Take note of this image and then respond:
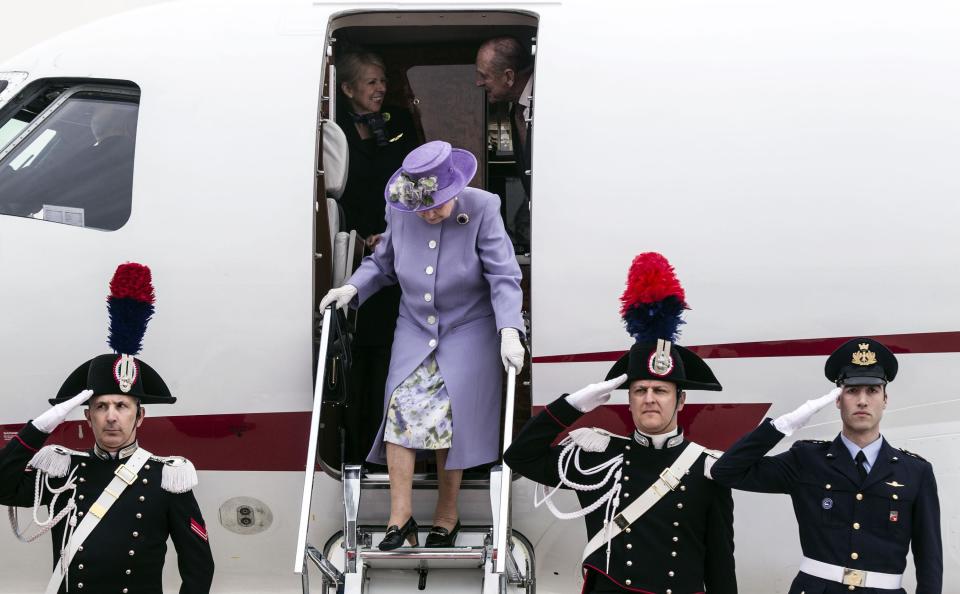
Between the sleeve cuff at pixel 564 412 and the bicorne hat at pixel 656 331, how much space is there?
0.79 feet

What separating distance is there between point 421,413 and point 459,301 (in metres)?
0.55

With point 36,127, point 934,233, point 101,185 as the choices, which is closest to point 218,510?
Answer: point 101,185

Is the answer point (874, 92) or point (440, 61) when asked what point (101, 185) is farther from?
point (874, 92)

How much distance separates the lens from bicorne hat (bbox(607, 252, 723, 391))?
4621mm

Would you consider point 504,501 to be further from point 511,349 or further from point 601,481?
point 511,349

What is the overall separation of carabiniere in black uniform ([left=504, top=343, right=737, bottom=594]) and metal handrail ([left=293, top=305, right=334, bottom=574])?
0.89m

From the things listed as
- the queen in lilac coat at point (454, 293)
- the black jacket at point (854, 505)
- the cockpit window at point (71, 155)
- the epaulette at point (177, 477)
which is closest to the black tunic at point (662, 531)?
the black jacket at point (854, 505)

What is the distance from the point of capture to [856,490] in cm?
461

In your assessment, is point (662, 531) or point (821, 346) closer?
point (662, 531)

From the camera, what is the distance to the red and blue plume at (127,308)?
198 inches

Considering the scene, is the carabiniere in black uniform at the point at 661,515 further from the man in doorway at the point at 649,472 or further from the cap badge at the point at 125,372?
the cap badge at the point at 125,372

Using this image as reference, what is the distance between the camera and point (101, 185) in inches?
229

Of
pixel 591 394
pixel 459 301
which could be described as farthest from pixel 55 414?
pixel 591 394

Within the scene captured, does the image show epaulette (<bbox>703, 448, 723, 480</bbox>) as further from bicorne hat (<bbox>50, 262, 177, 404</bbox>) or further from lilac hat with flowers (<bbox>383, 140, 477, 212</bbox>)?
bicorne hat (<bbox>50, 262, 177, 404</bbox>)
